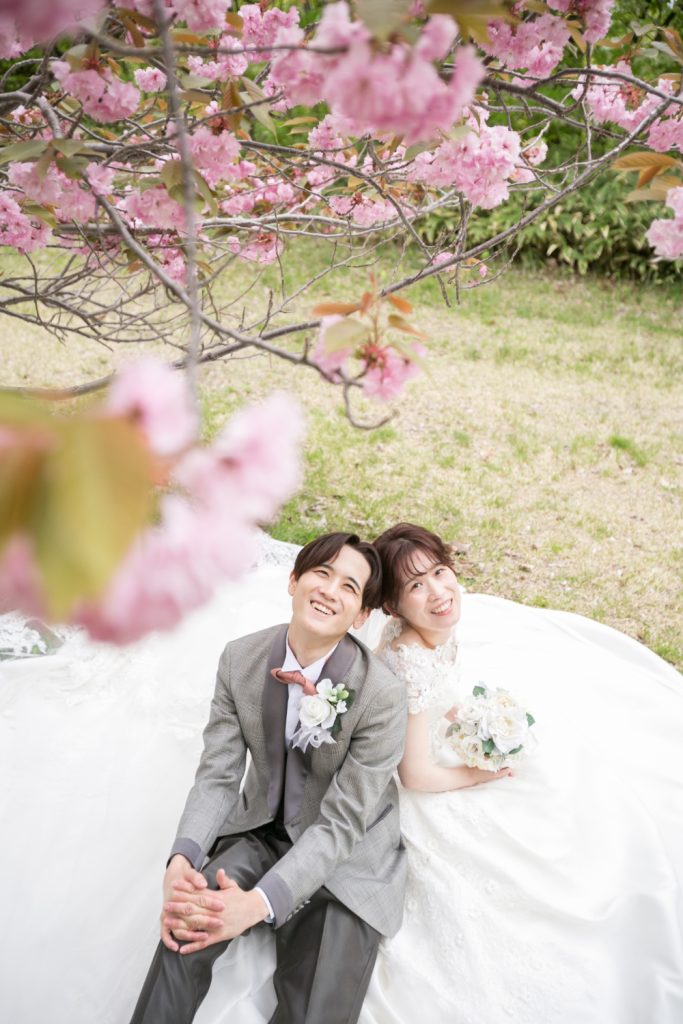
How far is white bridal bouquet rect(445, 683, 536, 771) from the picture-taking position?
6.34ft

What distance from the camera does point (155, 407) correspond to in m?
0.58

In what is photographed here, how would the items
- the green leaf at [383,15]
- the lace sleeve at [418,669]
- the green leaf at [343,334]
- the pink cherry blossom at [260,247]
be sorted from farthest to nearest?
the pink cherry blossom at [260,247] → the lace sleeve at [418,669] → the green leaf at [343,334] → the green leaf at [383,15]

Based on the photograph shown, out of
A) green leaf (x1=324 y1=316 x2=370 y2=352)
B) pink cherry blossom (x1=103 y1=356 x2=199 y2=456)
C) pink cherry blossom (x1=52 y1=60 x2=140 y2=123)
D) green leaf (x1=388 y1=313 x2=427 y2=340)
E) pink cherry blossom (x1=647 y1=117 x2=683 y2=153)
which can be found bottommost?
pink cherry blossom (x1=103 y1=356 x2=199 y2=456)

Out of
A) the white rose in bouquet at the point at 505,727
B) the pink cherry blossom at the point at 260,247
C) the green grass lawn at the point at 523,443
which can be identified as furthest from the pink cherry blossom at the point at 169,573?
the green grass lawn at the point at 523,443

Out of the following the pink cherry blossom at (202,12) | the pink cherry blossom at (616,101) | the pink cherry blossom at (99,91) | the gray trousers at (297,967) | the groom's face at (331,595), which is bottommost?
the gray trousers at (297,967)

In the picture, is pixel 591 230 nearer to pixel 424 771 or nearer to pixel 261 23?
pixel 261 23

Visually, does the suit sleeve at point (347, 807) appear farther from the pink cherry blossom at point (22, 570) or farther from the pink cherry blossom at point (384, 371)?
the pink cherry blossom at point (22, 570)

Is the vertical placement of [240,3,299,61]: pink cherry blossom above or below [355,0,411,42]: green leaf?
above

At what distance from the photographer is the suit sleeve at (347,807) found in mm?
1658

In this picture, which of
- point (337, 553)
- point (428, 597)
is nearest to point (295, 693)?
point (337, 553)

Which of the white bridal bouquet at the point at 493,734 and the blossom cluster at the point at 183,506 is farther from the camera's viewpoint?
the white bridal bouquet at the point at 493,734

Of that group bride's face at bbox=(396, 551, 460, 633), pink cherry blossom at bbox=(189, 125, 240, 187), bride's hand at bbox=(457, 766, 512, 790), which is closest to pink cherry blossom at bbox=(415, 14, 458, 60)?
pink cherry blossom at bbox=(189, 125, 240, 187)

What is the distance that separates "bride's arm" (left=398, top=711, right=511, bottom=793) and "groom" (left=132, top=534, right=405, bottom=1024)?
7 centimetres

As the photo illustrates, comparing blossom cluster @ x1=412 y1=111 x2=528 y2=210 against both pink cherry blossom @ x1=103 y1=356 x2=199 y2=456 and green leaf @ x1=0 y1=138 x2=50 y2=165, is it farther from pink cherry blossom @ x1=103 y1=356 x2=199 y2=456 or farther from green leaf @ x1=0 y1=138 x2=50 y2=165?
pink cherry blossom @ x1=103 y1=356 x2=199 y2=456
